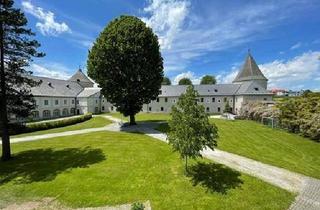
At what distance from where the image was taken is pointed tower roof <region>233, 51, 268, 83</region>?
63.2 meters

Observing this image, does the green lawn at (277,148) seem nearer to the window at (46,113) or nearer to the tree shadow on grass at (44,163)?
the tree shadow on grass at (44,163)

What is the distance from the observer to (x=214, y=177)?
1448 centimetres

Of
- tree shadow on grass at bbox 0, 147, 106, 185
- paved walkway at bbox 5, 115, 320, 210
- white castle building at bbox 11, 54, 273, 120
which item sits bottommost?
paved walkway at bbox 5, 115, 320, 210

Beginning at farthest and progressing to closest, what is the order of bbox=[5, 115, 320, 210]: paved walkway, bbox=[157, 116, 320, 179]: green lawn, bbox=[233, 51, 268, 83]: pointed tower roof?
bbox=[233, 51, 268, 83]: pointed tower roof < bbox=[157, 116, 320, 179]: green lawn < bbox=[5, 115, 320, 210]: paved walkway

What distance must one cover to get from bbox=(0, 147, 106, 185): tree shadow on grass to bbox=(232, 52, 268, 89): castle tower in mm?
53625

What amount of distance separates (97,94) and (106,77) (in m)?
35.0

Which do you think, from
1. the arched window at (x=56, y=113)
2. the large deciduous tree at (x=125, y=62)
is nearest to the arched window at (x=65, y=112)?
the arched window at (x=56, y=113)

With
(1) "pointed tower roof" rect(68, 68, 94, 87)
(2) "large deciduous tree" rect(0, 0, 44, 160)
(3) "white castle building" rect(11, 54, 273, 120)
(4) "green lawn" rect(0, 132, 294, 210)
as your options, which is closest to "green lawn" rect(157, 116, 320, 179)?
(4) "green lawn" rect(0, 132, 294, 210)

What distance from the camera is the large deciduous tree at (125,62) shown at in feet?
95.3

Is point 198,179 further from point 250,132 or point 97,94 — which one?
point 97,94

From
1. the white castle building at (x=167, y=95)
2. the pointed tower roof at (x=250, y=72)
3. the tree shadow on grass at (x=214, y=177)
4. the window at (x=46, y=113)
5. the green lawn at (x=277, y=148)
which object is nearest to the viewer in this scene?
the tree shadow on grass at (x=214, y=177)

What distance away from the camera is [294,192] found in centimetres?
1270

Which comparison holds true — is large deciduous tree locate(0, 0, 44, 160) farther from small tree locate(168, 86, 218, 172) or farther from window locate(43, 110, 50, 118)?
window locate(43, 110, 50, 118)

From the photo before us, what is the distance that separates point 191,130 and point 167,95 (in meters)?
52.5
